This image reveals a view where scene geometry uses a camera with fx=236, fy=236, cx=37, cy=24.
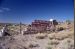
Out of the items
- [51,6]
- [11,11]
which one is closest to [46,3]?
[51,6]

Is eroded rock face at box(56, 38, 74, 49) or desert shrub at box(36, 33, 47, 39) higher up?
desert shrub at box(36, 33, 47, 39)

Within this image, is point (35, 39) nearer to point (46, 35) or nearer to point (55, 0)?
point (46, 35)

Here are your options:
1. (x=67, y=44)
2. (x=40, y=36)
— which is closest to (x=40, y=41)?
(x=40, y=36)

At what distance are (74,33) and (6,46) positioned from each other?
1.19 m

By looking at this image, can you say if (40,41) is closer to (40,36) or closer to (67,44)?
(40,36)

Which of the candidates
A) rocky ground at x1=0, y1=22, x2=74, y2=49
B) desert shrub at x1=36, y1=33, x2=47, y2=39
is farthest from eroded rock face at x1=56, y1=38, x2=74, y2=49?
desert shrub at x1=36, y1=33, x2=47, y2=39

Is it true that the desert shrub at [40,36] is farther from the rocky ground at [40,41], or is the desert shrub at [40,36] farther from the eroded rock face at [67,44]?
the eroded rock face at [67,44]

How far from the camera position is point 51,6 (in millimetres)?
3941

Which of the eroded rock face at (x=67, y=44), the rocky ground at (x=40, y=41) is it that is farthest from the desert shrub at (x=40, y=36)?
the eroded rock face at (x=67, y=44)

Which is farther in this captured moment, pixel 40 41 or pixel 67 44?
pixel 40 41

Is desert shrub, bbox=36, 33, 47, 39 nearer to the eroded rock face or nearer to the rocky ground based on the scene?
the rocky ground

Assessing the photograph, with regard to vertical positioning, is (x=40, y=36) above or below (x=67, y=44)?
above

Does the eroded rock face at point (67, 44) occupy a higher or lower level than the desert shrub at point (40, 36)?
lower

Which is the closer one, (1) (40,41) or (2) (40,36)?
(2) (40,36)
